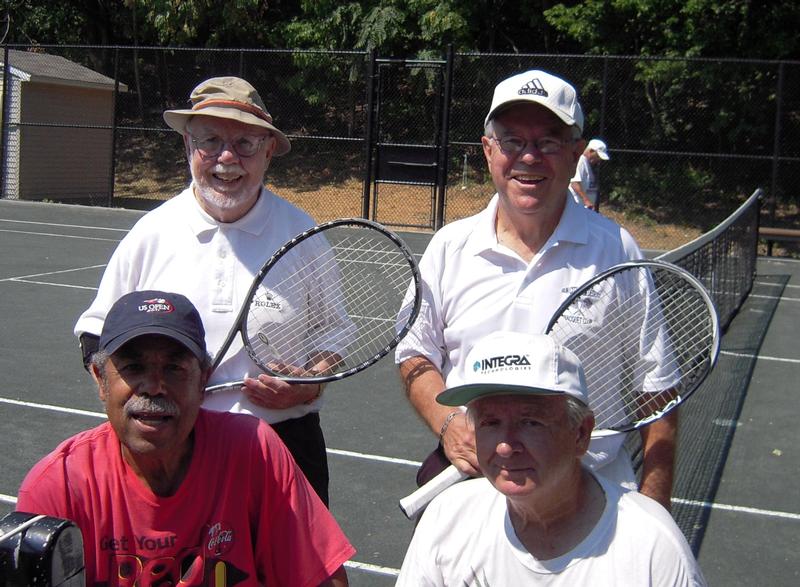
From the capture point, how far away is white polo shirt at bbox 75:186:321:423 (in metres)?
3.25

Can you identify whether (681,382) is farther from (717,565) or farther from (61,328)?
(61,328)

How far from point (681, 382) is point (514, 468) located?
91cm

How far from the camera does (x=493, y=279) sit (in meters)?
3.08

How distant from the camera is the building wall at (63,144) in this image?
24109 mm

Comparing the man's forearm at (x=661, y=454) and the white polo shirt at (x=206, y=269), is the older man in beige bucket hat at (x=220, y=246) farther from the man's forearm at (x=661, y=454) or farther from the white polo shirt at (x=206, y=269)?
the man's forearm at (x=661, y=454)

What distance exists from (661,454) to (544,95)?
1054mm

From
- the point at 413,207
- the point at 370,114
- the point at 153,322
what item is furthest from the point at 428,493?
the point at 413,207

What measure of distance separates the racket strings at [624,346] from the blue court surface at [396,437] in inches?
A: 81.4

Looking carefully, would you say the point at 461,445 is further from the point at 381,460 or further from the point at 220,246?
the point at 381,460

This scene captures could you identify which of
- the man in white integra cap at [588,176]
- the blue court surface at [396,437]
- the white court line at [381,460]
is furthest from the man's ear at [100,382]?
the man in white integra cap at [588,176]

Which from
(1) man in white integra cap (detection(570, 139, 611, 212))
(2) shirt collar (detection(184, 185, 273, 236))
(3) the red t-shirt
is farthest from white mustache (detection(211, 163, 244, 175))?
(1) man in white integra cap (detection(570, 139, 611, 212))

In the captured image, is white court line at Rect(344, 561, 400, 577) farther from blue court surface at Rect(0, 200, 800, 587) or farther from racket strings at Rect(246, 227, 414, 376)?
racket strings at Rect(246, 227, 414, 376)

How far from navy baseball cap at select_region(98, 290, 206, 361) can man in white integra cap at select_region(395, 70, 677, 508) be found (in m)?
0.78

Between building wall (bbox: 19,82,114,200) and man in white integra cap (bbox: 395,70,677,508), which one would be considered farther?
building wall (bbox: 19,82,114,200)
